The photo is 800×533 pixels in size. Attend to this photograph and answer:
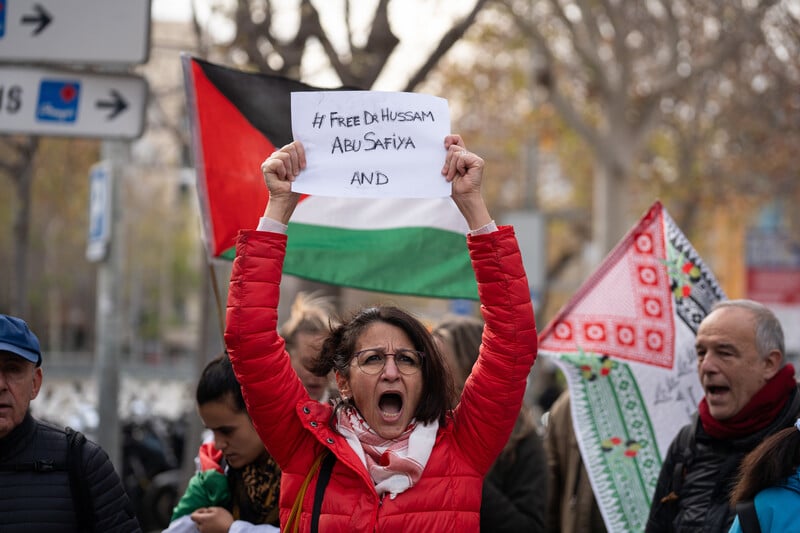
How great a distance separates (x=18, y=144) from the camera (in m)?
12.2

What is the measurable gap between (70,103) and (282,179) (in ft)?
7.63

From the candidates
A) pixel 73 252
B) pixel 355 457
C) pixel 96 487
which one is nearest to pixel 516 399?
pixel 355 457

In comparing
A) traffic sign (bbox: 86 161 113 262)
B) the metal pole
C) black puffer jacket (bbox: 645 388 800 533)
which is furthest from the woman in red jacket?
traffic sign (bbox: 86 161 113 262)

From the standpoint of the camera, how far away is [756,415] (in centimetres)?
422

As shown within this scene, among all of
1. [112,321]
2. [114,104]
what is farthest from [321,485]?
[112,321]

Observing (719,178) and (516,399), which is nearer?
(516,399)

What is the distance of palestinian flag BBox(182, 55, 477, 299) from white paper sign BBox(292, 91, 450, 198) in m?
1.51

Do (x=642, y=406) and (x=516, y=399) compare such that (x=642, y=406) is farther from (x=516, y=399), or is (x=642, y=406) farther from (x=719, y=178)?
(x=719, y=178)

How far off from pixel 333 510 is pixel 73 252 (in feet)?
177

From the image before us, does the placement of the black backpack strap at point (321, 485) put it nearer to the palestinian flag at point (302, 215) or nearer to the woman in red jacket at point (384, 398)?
the woman in red jacket at point (384, 398)

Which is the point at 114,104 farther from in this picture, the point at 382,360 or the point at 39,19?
the point at 382,360

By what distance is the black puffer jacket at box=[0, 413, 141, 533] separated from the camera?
11.6ft

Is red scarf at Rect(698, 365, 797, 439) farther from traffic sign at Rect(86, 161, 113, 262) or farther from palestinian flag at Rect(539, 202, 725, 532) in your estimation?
traffic sign at Rect(86, 161, 113, 262)

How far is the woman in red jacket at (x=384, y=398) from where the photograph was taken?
3334mm
